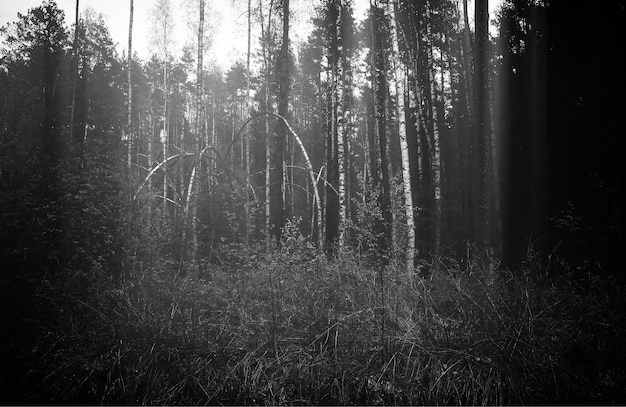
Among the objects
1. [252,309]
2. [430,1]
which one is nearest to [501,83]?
[430,1]

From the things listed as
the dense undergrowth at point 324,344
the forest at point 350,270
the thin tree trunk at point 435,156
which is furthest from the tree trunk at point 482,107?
the dense undergrowth at point 324,344

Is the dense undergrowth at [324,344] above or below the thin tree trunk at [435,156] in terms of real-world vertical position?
below

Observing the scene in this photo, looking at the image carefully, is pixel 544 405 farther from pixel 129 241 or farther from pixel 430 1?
pixel 430 1

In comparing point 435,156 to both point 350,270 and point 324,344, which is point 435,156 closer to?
point 350,270

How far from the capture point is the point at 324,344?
3549 millimetres

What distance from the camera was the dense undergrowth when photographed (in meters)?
2.99

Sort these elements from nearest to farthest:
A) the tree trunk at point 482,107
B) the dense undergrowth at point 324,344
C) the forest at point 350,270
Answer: the dense undergrowth at point 324,344, the forest at point 350,270, the tree trunk at point 482,107

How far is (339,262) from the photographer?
520 cm

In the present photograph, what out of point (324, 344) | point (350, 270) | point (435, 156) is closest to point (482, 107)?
point (350, 270)

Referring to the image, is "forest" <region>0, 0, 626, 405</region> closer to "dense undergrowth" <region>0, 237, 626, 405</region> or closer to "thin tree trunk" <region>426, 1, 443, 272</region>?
"dense undergrowth" <region>0, 237, 626, 405</region>

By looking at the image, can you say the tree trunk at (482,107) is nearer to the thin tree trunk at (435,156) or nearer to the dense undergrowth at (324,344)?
the thin tree trunk at (435,156)

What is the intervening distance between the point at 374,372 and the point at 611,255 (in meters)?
6.18

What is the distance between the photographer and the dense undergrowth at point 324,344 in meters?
2.99

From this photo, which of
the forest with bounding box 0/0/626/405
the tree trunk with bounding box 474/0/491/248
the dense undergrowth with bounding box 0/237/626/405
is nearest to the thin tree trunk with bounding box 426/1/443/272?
the forest with bounding box 0/0/626/405
